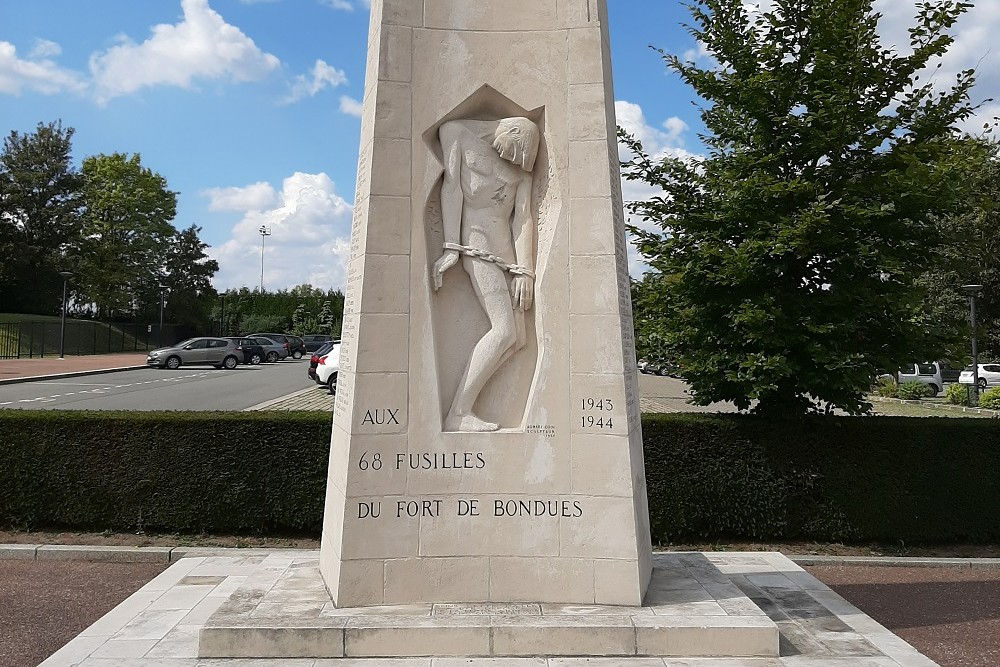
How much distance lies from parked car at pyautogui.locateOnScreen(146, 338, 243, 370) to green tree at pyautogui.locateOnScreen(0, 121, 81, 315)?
74.6 ft

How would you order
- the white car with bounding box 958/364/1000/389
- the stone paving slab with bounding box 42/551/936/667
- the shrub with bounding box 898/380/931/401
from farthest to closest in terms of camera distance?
1. the white car with bounding box 958/364/1000/389
2. the shrub with bounding box 898/380/931/401
3. the stone paving slab with bounding box 42/551/936/667

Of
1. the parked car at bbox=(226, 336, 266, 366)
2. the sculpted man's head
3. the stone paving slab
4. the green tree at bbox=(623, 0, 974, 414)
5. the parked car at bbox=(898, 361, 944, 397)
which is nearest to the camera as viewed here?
the stone paving slab

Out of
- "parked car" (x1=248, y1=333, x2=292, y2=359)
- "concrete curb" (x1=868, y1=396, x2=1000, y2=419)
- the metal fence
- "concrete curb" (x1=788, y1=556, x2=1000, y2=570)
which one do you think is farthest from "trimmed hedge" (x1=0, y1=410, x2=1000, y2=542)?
"parked car" (x1=248, y1=333, x2=292, y2=359)

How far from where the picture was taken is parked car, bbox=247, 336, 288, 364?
173 ft

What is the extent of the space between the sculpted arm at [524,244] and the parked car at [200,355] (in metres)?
39.0

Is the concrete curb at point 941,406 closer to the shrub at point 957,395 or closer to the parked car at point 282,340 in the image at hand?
the shrub at point 957,395

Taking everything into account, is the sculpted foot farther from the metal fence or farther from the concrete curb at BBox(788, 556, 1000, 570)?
the metal fence

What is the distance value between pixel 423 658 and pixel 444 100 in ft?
15.3

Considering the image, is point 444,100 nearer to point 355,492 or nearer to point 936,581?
point 355,492

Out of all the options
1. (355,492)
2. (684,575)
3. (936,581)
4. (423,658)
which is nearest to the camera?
(423,658)

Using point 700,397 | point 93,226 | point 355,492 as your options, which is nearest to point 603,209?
point 355,492

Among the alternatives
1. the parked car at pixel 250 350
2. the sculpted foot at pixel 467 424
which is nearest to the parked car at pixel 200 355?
the parked car at pixel 250 350

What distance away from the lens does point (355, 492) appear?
254 inches

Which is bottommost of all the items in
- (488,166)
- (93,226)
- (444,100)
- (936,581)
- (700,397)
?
(936,581)
